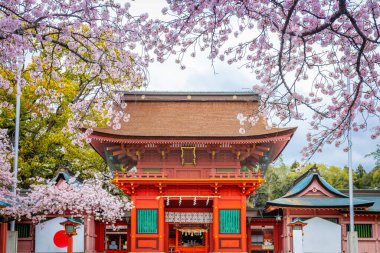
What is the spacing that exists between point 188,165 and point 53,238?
684 cm

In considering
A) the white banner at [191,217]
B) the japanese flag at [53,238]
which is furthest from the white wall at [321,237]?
the japanese flag at [53,238]

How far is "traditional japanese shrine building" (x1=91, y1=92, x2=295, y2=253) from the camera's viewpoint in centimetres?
2447

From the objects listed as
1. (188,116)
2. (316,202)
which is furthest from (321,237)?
(188,116)

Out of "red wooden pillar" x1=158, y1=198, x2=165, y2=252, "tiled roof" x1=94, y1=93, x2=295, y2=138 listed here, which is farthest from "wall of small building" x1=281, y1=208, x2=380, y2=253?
"red wooden pillar" x1=158, y1=198, x2=165, y2=252

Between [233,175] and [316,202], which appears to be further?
[316,202]

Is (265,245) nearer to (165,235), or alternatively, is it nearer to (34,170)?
(165,235)

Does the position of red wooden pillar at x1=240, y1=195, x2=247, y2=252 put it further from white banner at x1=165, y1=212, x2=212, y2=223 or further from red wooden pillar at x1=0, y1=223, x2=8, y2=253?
red wooden pillar at x1=0, y1=223, x2=8, y2=253

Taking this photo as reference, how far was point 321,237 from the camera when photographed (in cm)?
2564

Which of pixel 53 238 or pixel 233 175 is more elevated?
pixel 233 175

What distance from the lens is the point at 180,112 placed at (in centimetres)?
2755

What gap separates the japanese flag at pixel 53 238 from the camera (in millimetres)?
25172

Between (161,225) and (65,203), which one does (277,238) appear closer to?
(161,225)

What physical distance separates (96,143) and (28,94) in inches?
237

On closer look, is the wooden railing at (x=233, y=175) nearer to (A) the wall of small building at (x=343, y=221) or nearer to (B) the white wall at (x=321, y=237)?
(A) the wall of small building at (x=343, y=221)
